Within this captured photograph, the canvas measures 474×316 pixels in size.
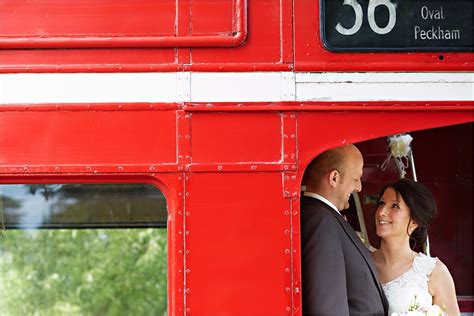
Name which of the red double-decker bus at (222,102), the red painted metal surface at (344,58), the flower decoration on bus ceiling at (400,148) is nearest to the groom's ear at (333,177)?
the red double-decker bus at (222,102)

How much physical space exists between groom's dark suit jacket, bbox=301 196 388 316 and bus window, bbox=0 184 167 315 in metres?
0.60

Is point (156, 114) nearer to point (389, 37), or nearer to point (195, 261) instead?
Answer: point (195, 261)

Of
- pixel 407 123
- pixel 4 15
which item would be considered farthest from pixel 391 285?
pixel 4 15

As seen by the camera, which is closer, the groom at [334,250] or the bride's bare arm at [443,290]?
the groom at [334,250]

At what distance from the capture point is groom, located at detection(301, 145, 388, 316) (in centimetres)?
347

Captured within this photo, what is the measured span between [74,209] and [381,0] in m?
1.92

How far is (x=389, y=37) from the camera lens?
→ 352 cm

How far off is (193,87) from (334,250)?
0.83 m

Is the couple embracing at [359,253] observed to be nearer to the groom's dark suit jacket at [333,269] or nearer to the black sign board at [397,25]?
the groom's dark suit jacket at [333,269]

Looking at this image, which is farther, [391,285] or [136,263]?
[136,263]

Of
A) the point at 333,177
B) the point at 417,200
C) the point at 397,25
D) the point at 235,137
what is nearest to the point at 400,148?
the point at 417,200

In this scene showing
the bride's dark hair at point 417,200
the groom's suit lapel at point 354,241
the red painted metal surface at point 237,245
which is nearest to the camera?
the red painted metal surface at point 237,245

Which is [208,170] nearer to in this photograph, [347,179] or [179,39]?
[179,39]

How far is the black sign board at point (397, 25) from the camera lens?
3.50 meters
